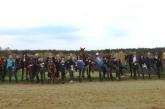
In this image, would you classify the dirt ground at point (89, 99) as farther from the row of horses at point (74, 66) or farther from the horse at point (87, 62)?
the horse at point (87, 62)

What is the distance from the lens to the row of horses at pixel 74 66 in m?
31.1

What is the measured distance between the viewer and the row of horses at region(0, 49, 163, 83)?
1225 inches

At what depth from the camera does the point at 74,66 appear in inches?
1242

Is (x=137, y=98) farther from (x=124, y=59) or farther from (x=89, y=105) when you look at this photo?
(x=124, y=59)

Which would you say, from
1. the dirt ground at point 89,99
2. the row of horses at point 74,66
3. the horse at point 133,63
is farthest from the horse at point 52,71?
the dirt ground at point 89,99

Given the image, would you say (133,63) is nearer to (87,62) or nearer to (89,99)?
(87,62)

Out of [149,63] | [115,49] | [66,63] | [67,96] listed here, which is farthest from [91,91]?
[115,49]

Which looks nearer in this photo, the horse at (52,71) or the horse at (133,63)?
the horse at (52,71)

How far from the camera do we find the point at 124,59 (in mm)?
35125

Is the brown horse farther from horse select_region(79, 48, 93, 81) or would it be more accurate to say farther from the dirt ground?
the dirt ground

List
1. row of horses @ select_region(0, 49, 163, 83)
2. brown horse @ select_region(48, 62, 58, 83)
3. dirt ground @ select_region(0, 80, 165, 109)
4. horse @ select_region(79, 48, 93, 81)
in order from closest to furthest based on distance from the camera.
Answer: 1. dirt ground @ select_region(0, 80, 165, 109)
2. brown horse @ select_region(48, 62, 58, 83)
3. row of horses @ select_region(0, 49, 163, 83)
4. horse @ select_region(79, 48, 93, 81)

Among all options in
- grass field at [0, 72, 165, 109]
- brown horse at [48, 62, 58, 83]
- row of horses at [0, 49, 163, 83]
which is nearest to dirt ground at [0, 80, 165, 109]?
grass field at [0, 72, 165, 109]

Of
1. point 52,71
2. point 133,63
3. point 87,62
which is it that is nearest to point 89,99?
point 52,71

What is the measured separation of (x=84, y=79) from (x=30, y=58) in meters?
3.80
